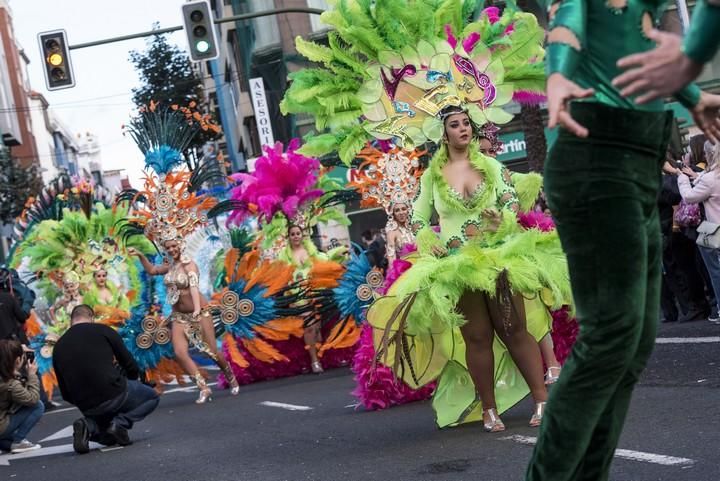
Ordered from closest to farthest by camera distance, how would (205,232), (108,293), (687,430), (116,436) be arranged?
(687,430), (116,436), (108,293), (205,232)

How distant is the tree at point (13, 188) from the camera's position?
46.8 m

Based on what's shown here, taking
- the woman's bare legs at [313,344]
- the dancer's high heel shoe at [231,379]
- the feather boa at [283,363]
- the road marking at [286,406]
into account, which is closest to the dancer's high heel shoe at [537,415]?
the road marking at [286,406]

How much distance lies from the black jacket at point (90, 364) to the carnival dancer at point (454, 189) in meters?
2.41

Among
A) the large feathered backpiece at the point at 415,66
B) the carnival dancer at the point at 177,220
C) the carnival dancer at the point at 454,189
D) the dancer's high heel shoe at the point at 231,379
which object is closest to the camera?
the carnival dancer at the point at 454,189

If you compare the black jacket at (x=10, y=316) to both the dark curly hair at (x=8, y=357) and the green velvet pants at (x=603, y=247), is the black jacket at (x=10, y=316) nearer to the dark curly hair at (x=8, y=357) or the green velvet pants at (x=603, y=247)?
the dark curly hair at (x=8, y=357)

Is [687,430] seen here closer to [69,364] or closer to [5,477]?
[5,477]

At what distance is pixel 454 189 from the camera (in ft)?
24.4

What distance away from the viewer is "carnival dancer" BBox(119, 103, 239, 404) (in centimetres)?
1368

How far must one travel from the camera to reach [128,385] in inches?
416

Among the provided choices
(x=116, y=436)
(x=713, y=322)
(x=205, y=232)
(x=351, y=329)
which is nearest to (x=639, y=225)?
(x=116, y=436)

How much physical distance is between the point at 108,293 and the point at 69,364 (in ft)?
22.1

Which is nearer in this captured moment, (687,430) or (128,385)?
(687,430)

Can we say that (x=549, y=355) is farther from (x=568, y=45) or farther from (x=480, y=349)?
(x=568, y=45)

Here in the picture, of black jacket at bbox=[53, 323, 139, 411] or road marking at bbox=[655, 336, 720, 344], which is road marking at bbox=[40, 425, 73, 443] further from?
road marking at bbox=[655, 336, 720, 344]
